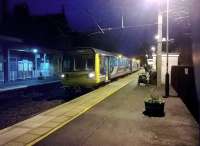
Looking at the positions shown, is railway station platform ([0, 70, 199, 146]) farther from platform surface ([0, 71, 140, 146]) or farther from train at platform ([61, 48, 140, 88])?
train at platform ([61, 48, 140, 88])

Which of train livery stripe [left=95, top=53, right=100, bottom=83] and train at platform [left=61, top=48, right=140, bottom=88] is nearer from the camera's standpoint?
train at platform [left=61, top=48, right=140, bottom=88]

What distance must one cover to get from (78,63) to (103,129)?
41.1ft

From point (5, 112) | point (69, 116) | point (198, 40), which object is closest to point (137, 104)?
point (69, 116)

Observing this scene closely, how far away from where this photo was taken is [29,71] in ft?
127

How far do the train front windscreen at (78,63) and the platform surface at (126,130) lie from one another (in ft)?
28.5

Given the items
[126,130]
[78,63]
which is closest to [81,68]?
[78,63]

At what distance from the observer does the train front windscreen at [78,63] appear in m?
21.0

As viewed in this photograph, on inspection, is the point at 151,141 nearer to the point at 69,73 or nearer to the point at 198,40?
the point at 198,40

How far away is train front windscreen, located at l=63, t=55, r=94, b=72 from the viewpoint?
2100cm

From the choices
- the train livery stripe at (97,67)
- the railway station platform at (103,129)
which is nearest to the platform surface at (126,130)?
the railway station platform at (103,129)

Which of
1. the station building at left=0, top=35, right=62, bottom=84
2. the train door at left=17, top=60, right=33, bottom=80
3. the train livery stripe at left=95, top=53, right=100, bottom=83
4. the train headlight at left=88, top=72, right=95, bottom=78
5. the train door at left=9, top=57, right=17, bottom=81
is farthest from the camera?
the train door at left=17, top=60, right=33, bottom=80

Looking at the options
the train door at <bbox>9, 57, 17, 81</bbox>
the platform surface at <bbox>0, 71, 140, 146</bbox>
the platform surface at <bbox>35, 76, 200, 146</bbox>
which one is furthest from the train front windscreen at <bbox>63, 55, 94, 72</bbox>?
the train door at <bbox>9, 57, 17, 81</bbox>

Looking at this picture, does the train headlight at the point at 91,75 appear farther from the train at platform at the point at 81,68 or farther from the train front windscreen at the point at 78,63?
the train front windscreen at the point at 78,63

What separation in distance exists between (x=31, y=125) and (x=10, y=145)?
246 cm
